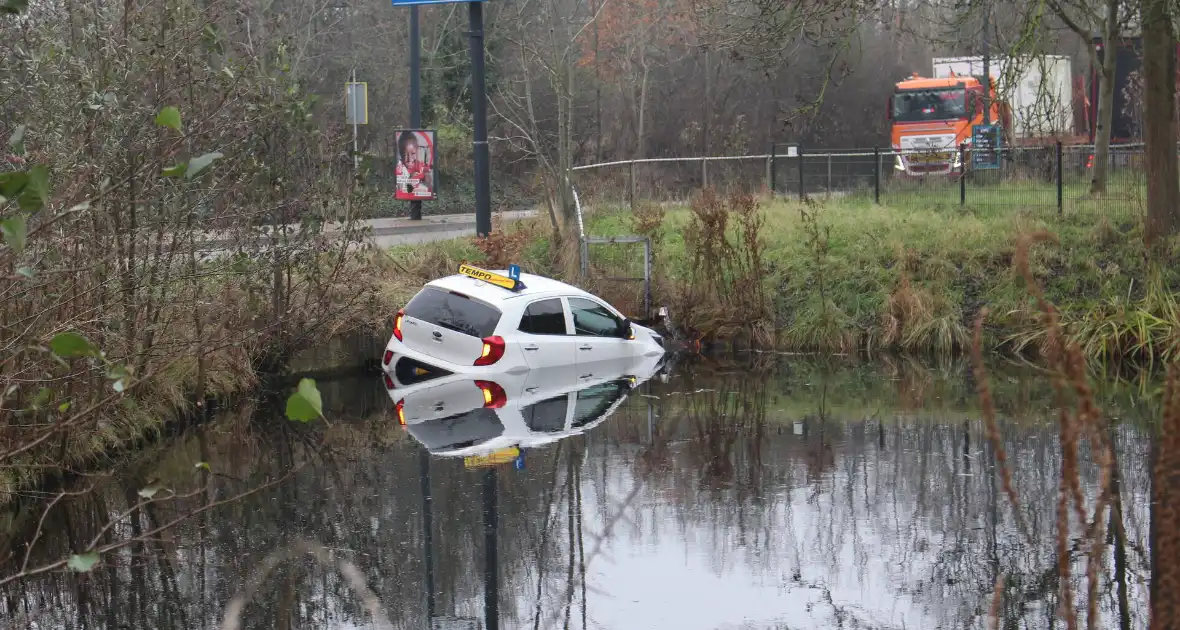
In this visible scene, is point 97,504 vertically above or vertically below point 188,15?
below

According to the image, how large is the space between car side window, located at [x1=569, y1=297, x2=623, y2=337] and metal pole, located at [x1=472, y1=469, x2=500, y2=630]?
21.1 ft

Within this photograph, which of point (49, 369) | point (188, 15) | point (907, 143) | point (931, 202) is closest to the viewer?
point (49, 369)

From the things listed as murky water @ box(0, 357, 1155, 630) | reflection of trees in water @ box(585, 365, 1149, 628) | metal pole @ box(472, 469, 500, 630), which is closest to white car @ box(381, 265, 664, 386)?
murky water @ box(0, 357, 1155, 630)

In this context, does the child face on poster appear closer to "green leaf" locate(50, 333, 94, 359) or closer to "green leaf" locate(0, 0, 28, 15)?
"green leaf" locate(0, 0, 28, 15)

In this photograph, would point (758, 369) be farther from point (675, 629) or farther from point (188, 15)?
point (675, 629)

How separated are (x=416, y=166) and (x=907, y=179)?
442 inches

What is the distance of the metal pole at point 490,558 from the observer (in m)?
8.39

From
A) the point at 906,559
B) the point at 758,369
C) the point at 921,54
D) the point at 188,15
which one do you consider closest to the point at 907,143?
the point at 921,54

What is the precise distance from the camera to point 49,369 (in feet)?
36.6

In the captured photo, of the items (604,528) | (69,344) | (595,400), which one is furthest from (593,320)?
(69,344)

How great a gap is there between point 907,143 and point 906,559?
31988 mm

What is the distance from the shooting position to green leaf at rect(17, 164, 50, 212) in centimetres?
314

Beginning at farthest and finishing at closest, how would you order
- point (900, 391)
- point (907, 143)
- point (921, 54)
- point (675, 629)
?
point (921, 54), point (907, 143), point (900, 391), point (675, 629)

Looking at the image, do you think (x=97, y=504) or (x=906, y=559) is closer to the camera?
(x=906, y=559)
